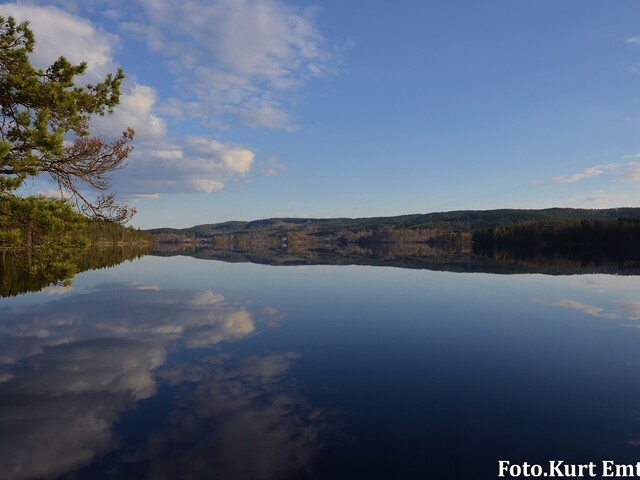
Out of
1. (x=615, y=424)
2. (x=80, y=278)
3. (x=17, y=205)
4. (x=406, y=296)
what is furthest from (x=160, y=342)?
(x=80, y=278)

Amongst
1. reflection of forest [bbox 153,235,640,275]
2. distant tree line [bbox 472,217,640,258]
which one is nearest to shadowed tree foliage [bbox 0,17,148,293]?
reflection of forest [bbox 153,235,640,275]

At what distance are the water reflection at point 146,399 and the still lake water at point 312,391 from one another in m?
0.06

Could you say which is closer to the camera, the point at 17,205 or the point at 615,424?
the point at 615,424

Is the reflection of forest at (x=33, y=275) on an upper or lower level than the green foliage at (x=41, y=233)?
lower

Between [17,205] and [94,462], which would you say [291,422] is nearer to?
[94,462]

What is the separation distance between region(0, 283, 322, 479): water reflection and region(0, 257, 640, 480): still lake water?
6 cm

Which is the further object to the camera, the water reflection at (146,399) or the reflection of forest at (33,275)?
the reflection of forest at (33,275)

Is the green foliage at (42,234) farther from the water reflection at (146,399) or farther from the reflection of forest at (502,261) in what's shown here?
the reflection of forest at (502,261)

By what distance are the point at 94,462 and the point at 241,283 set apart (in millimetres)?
39880

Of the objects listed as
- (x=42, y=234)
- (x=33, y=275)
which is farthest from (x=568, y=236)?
(x=42, y=234)

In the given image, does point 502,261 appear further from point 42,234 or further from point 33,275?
point 42,234

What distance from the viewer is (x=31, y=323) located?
83.3 ft

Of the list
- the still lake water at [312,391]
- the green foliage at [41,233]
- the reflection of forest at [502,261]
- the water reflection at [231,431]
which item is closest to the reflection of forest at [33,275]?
the green foliage at [41,233]

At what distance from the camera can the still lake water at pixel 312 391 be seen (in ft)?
32.2
